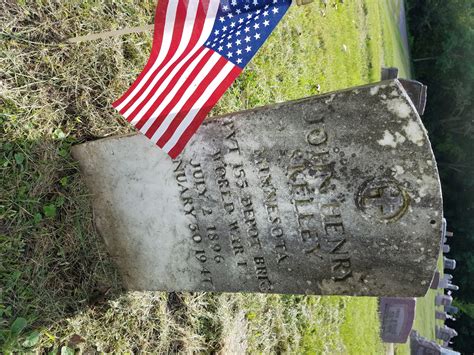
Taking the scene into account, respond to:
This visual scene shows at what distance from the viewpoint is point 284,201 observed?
115 inches

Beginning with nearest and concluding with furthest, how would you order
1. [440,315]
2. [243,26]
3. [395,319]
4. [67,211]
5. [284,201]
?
[243,26], [284,201], [67,211], [395,319], [440,315]

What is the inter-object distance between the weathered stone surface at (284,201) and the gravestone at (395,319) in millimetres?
5239

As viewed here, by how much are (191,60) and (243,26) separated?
0.33 meters

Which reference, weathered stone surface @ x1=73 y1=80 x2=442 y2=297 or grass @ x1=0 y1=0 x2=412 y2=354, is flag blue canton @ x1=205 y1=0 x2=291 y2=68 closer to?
weathered stone surface @ x1=73 y1=80 x2=442 y2=297

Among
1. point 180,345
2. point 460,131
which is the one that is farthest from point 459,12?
point 180,345

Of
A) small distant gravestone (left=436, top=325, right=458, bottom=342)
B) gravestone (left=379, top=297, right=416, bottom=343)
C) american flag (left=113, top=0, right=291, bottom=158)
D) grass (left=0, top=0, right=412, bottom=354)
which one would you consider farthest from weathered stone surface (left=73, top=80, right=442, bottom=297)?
small distant gravestone (left=436, top=325, right=458, bottom=342)

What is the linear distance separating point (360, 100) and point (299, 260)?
1.00 meters

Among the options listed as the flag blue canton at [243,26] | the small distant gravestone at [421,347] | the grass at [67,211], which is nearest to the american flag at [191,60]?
the flag blue canton at [243,26]

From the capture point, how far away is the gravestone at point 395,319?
25.4 feet

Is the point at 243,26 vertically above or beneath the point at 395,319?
above

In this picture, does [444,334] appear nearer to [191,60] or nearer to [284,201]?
[284,201]

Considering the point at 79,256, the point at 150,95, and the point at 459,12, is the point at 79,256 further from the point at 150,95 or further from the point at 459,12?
the point at 459,12

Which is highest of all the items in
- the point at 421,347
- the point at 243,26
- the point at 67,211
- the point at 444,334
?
the point at 243,26

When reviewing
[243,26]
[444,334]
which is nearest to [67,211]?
[243,26]
